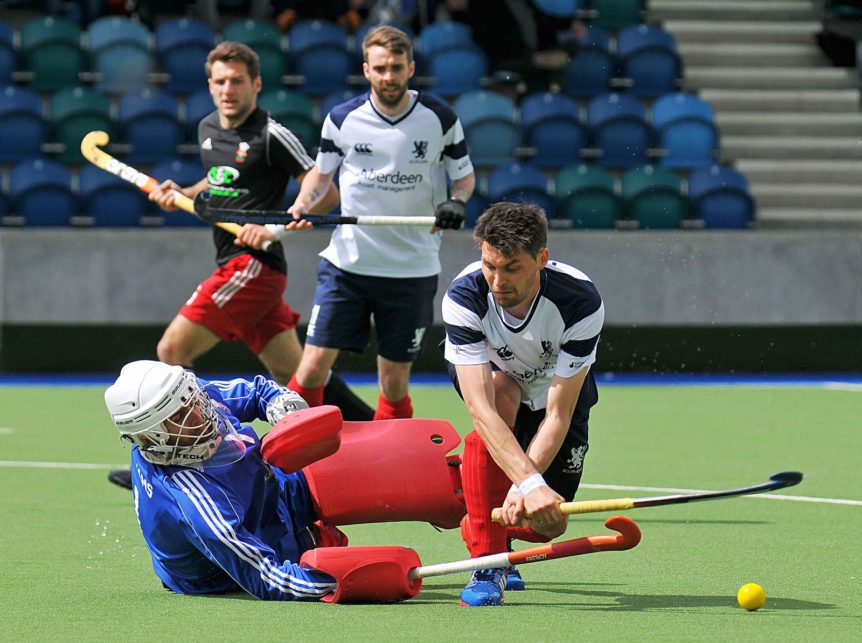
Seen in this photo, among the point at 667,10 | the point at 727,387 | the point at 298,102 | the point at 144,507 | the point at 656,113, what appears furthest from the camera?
the point at 667,10

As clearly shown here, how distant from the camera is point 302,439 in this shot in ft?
12.7

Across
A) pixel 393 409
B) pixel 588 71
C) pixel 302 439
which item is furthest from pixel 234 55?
pixel 588 71

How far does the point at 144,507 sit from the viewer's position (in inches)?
152

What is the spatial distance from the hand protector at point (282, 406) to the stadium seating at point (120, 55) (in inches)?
318

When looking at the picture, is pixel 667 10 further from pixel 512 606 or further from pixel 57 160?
pixel 512 606

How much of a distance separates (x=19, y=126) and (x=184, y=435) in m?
8.09

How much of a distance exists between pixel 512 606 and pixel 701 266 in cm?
724

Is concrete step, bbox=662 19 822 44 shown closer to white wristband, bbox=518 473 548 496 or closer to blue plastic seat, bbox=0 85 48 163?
blue plastic seat, bbox=0 85 48 163

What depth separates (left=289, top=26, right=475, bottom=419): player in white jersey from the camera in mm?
5984

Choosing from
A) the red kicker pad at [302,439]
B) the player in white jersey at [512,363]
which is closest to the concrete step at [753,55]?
the player in white jersey at [512,363]

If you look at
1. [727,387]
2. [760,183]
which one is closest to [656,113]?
[760,183]

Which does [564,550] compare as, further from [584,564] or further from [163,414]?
[163,414]

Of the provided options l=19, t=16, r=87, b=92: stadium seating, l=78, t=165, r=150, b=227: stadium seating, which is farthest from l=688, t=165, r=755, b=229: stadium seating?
l=19, t=16, r=87, b=92: stadium seating

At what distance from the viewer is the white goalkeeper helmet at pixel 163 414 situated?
12.2ft
